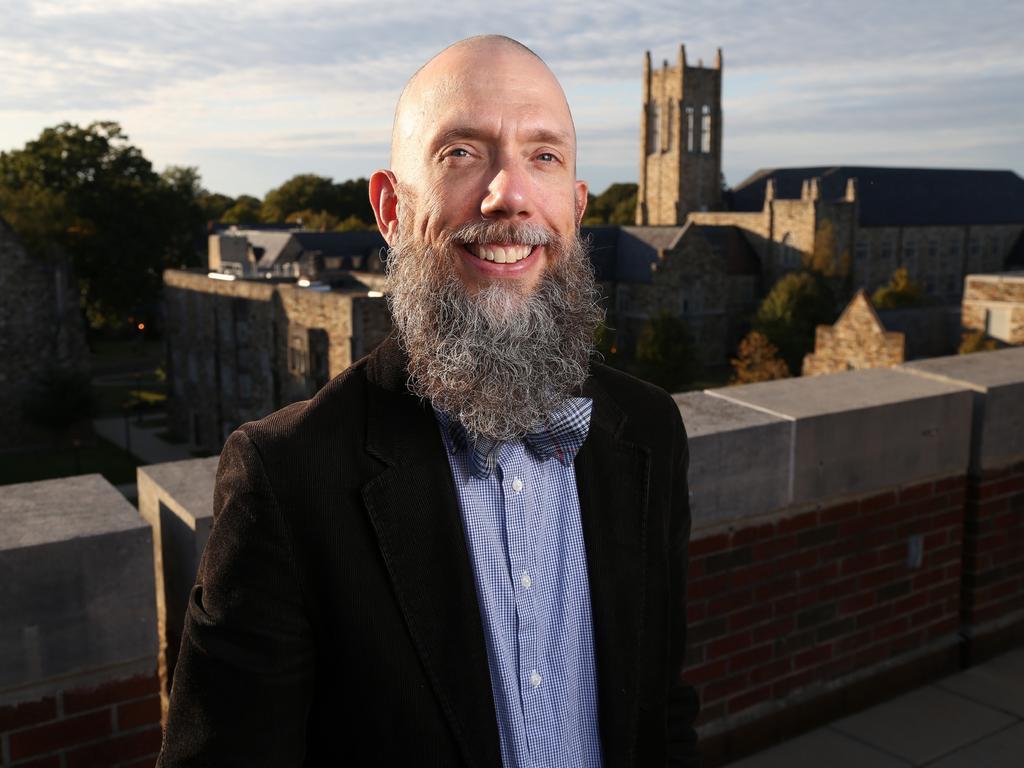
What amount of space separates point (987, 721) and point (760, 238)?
6233cm

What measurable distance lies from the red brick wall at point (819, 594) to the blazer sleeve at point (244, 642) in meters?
1.97

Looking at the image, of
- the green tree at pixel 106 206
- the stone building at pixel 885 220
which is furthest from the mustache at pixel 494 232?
the stone building at pixel 885 220

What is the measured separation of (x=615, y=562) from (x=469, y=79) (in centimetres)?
91

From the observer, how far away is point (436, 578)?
1.78 metres

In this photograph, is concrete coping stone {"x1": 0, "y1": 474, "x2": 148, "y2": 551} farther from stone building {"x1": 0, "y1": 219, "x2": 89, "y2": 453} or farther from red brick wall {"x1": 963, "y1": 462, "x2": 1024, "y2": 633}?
stone building {"x1": 0, "y1": 219, "x2": 89, "y2": 453}

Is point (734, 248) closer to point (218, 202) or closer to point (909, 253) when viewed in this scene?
point (909, 253)

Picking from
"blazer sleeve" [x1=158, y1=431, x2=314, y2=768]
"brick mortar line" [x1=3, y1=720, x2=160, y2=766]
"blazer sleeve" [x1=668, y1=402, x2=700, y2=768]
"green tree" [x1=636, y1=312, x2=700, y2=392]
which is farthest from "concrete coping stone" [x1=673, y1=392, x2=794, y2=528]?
"green tree" [x1=636, y1=312, x2=700, y2=392]

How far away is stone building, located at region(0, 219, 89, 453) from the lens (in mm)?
31250

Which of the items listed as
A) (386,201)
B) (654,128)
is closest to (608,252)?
(654,128)

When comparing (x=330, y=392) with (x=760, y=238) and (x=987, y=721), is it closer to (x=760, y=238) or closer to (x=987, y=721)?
(x=987, y=721)

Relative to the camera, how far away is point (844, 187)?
245 ft

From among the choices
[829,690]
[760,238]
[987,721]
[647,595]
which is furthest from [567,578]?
[760,238]

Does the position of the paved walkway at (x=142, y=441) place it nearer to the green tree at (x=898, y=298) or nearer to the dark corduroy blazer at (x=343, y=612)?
the dark corduroy blazer at (x=343, y=612)

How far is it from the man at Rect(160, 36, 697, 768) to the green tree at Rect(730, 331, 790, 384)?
1493 inches
